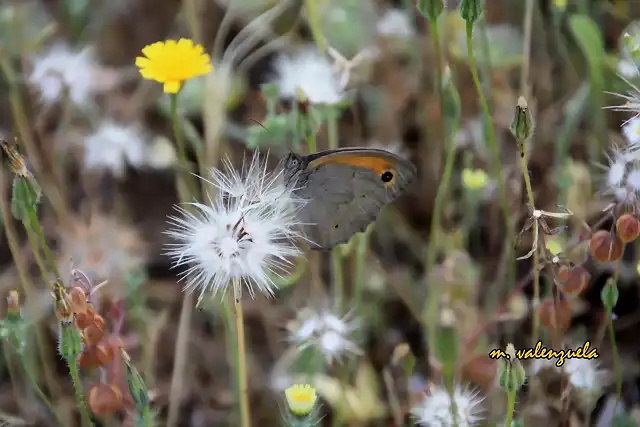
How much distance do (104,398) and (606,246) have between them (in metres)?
0.53

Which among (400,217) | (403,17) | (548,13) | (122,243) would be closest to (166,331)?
(122,243)

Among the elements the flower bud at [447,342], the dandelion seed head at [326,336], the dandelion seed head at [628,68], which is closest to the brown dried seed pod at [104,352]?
the dandelion seed head at [326,336]

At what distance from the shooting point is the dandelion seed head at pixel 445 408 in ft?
2.89

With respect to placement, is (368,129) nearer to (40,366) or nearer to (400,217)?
(400,217)

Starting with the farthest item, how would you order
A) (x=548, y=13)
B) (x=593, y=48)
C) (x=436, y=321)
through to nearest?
(x=548, y=13)
(x=593, y=48)
(x=436, y=321)

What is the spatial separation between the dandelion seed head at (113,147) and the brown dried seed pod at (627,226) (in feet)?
2.47

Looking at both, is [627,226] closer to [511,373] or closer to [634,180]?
[634,180]

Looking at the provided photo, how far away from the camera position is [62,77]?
1.21 meters

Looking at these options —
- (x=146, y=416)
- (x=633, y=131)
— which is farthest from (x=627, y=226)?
(x=146, y=416)

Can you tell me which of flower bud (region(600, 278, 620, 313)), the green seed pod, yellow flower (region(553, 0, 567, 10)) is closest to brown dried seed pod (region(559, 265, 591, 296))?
flower bud (region(600, 278, 620, 313))

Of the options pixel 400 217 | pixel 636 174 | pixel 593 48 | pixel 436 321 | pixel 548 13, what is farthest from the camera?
pixel 548 13

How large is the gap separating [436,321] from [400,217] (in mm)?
255

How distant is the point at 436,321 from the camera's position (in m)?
1.02

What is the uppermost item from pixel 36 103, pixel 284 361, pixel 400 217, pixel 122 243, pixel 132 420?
pixel 36 103
